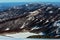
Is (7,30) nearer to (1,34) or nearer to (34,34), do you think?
(1,34)

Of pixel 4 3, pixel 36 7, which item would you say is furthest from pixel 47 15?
pixel 4 3

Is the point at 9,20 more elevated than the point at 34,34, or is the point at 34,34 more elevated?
the point at 9,20

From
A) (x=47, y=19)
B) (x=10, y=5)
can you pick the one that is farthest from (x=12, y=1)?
(x=47, y=19)

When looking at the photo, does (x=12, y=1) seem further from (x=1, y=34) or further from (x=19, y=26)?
(x=1, y=34)

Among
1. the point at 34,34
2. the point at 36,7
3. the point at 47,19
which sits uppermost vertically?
the point at 36,7

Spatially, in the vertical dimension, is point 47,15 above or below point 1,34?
above
